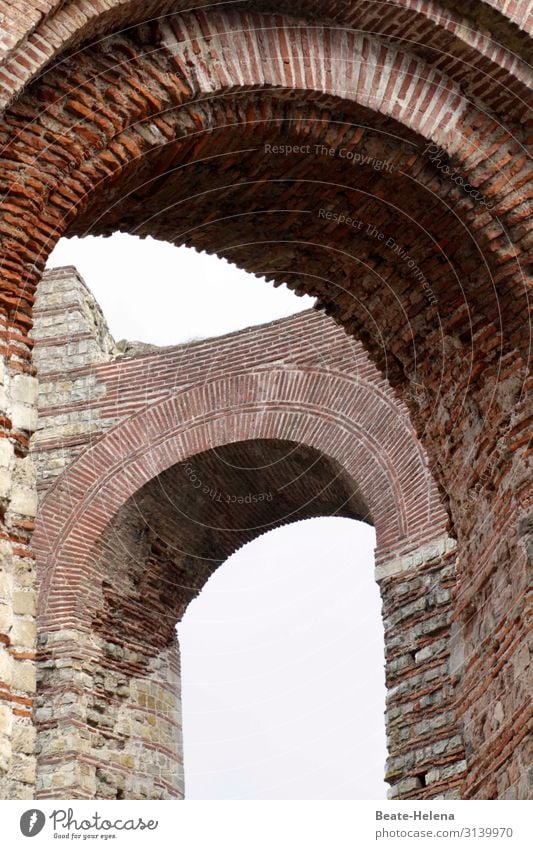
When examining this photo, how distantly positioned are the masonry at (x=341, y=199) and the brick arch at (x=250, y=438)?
11.4 feet

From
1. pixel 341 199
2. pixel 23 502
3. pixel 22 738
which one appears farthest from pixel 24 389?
pixel 341 199

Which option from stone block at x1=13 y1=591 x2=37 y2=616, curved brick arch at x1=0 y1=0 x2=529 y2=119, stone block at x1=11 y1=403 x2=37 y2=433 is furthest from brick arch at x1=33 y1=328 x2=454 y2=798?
stone block at x1=13 y1=591 x2=37 y2=616

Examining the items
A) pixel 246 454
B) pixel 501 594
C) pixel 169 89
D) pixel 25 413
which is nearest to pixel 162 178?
pixel 169 89

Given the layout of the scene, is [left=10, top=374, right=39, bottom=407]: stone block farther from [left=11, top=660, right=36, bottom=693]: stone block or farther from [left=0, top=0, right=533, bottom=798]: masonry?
[left=11, top=660, right=36, bottom=693]: stone block

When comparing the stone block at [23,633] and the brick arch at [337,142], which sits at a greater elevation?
the brick arch at [337,142]

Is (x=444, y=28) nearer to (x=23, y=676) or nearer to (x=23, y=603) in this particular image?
(x=23, y=603)

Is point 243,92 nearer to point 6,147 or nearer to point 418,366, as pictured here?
point 6,147

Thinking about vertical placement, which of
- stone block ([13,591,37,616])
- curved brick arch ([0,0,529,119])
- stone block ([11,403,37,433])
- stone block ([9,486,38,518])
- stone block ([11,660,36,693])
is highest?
curved brick arch ([0,0,529,119])

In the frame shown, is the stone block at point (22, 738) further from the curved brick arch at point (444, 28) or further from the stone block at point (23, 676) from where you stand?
the curved brick arch at point (444, 28)

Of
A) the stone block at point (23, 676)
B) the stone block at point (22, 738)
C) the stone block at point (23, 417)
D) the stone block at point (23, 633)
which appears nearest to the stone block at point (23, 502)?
the stone block at point (23, 417)

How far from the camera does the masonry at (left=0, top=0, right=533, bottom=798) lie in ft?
17.8

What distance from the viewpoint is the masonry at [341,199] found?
5422mm

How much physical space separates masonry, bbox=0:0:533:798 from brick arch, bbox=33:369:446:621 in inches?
137

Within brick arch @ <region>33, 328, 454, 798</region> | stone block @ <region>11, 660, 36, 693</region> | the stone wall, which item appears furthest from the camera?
brick arch @ <region>33, 328, 454, 798</region>
